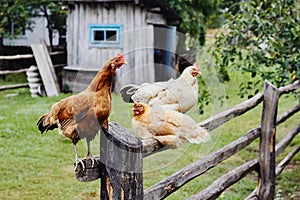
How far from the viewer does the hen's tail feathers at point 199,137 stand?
213 cm

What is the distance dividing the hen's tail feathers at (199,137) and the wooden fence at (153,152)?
0.15m

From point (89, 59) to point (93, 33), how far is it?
8.28m

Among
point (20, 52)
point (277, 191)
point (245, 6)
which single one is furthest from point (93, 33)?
point (277, 191)

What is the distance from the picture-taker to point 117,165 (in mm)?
1851

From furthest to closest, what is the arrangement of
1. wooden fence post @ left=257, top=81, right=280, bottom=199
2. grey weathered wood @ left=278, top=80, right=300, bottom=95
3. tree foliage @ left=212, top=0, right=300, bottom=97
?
1. tree foliage @ left=212, top=0, right=300, bottom=97
2. grey weathered wood @ left=278, top=80, right=300, bottom=95
3. wooden fence post @ left=257, top=81, right=280, bottom=199

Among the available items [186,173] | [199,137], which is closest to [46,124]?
[199,137]

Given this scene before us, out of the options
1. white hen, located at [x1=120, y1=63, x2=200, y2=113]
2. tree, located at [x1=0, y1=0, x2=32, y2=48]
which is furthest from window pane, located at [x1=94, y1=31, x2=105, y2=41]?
white hen, located at [x1=120, y1=63, x2=200, y2=113]

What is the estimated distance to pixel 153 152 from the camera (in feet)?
6.72

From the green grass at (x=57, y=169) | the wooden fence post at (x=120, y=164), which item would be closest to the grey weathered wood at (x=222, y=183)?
the green grass at (x=57, y=169)

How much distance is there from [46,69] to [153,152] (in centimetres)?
848

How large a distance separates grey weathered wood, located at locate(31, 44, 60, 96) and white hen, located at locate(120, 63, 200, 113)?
8.20 meters

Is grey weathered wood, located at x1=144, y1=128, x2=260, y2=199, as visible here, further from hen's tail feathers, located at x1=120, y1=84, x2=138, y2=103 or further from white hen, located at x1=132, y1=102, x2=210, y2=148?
hen's tail feathers, located at x1=120, y1=84, x2=138, y2=103

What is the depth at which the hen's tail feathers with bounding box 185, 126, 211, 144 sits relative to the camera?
2.13 m

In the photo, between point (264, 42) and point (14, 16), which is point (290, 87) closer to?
point (264, 42)
